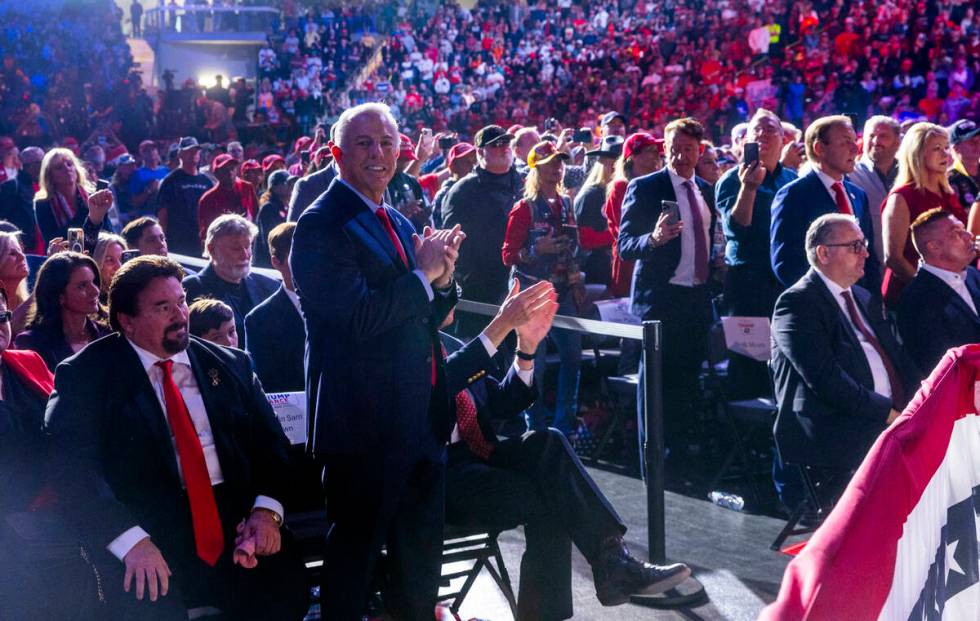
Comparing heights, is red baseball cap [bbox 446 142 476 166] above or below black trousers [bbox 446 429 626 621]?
above

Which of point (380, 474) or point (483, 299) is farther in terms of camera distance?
point (483, 299)

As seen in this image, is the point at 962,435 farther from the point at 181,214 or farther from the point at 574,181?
the point at 181,214

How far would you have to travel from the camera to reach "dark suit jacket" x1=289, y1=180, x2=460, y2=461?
10.8 feet

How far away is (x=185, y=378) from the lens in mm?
3625

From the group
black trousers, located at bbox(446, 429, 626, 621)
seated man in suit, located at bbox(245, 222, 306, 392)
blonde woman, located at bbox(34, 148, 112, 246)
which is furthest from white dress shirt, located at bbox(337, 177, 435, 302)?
blonde woman, located at bbox(34, 148, 112, 246)

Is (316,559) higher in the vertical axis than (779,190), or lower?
lower

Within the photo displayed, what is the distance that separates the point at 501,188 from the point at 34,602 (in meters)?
4.51

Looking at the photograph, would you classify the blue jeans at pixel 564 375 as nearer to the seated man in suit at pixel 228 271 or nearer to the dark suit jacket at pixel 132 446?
the seated man in suit at pixel 228 271

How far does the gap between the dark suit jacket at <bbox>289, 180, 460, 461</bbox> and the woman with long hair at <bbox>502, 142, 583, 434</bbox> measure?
3449 mm

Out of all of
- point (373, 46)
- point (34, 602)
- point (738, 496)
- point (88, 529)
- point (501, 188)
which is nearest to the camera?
point (88, 529)

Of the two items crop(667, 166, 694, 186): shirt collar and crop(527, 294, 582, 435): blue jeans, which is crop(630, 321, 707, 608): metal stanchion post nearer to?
crop(667, 166, 694, 186): shirt collar

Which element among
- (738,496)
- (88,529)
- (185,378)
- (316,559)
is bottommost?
(738,496)

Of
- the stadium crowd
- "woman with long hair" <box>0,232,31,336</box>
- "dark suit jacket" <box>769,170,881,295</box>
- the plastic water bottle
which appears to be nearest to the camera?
the stadium crowd

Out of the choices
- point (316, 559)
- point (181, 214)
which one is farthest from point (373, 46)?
point (316, 559)
